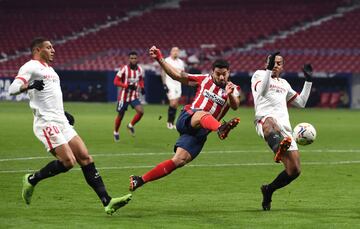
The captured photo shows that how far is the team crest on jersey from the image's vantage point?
11922 mm

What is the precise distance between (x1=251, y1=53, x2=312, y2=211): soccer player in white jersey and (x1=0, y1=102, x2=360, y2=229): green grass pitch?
37cm

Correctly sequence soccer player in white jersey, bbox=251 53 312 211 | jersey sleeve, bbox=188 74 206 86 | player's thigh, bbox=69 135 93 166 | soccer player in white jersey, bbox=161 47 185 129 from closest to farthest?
player's thigh, bbox=69 135 93 166 → soccer player in white jersey, bbox=251 53 312 211 → jersey sleeve, bbox=188 74 206 86 → soccer player in white jersey, bbox=161 47 185 129

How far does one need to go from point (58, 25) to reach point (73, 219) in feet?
153

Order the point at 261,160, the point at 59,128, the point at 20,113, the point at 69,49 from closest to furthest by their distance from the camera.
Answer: the point at 59,128
the point at 261,160
the point at 20,113
the point at 69,49

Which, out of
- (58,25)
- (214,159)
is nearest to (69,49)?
(58,25)

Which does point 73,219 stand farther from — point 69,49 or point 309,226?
point 69,49

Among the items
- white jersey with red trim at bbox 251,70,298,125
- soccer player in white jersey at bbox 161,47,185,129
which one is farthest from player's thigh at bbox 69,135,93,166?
soccer player in white jersey at bbox 161,47,185,129

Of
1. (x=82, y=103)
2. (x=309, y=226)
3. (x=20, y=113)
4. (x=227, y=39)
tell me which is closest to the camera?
(x=309, y=226)

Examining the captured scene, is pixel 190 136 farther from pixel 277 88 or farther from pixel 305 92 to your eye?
pixel 305 92

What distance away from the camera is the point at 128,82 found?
2395 centimetres

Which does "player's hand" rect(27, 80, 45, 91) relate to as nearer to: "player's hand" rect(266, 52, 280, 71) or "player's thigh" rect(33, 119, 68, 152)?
"player's thigh" rect(33, 119, 68, 152)

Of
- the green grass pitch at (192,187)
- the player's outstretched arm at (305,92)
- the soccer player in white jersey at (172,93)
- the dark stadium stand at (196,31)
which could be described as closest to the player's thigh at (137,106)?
the green grass pitch at (192,187)

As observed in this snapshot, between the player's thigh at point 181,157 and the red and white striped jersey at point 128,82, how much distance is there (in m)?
12.2

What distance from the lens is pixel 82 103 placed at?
44.2m
